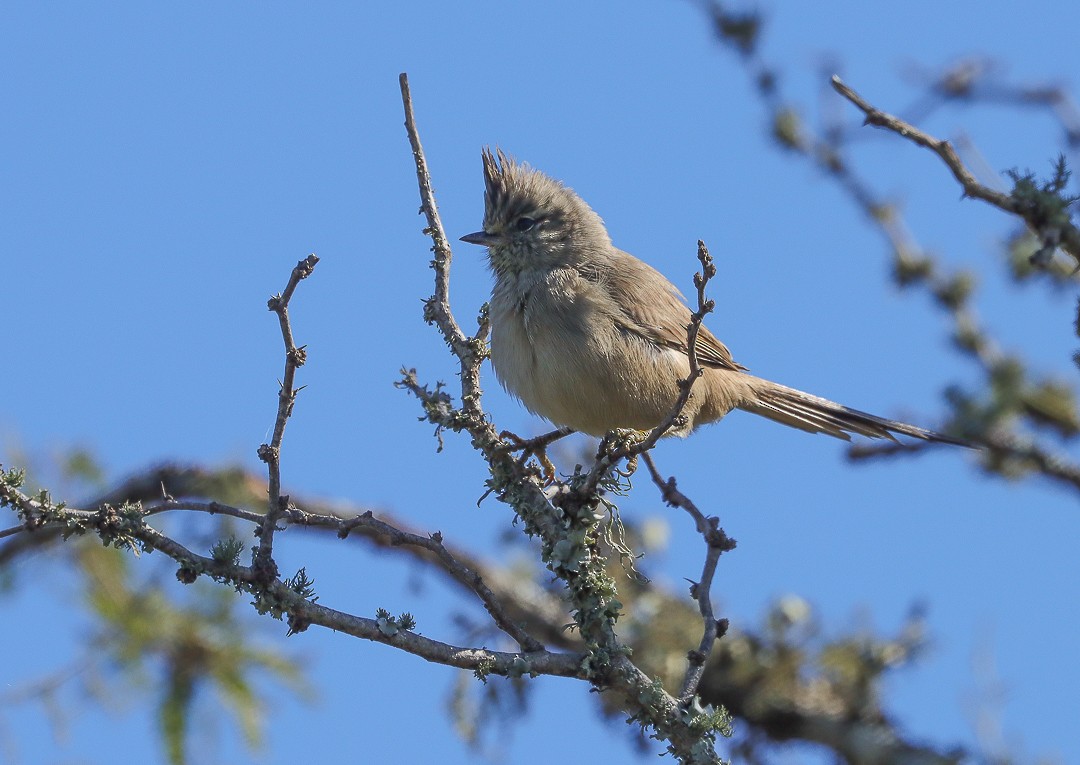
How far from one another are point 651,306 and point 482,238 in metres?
1.05

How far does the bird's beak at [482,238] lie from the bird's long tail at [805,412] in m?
1.97

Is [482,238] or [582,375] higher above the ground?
[482,238]

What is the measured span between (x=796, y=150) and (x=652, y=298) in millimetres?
1449

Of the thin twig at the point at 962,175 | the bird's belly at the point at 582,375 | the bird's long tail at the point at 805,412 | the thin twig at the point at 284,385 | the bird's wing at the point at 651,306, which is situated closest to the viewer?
the thin twig at the point at 962,175

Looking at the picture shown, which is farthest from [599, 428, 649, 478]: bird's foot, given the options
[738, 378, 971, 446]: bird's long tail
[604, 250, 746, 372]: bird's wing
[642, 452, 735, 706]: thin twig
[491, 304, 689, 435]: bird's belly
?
[738, 378, 971, 446]: bird's long tail

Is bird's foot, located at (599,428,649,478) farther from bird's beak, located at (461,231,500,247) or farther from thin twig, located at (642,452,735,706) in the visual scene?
bird's beak, located at (461,231,500,247)

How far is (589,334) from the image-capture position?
6.01 meters

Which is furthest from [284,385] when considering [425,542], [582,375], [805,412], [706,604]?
[805,412]

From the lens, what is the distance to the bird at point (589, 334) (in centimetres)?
596

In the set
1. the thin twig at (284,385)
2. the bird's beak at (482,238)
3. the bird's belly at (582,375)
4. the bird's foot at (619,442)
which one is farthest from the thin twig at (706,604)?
the bird's beak at (482,238)

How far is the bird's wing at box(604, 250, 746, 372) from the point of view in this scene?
20.8 ft

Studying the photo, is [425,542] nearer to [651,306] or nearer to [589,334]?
[589,334]

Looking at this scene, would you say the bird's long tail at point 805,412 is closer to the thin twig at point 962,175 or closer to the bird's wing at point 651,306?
the bird's wing at point 651,306

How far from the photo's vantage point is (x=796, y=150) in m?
5.33
